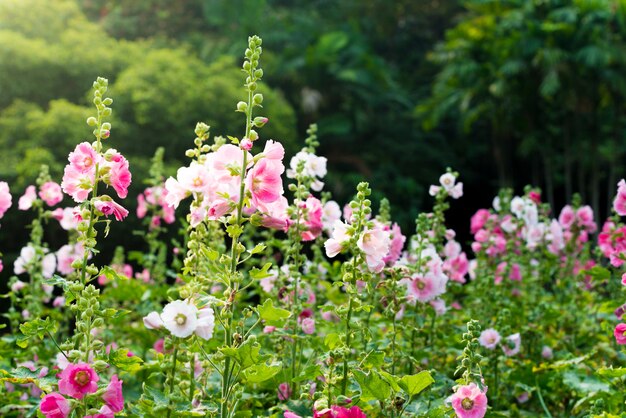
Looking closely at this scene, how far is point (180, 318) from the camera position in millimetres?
1743

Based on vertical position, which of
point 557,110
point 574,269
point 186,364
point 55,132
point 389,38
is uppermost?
point 389,38

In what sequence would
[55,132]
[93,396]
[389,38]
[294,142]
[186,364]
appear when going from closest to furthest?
[93,396], [186,364], [55,132], [294,142], [389,38]

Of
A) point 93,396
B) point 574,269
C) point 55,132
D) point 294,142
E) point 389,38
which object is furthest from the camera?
point 389,38

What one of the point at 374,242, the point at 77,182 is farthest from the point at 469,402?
the point at 77,182

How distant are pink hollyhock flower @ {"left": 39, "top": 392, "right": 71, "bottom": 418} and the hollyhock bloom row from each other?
9.8 inches

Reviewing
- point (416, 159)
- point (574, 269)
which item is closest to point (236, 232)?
point (574, 269)

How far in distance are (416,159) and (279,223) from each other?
15935 millimetres

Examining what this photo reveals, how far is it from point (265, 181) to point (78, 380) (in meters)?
0.55

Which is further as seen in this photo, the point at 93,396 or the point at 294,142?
the point at 294,142

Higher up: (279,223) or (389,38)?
(389,38)

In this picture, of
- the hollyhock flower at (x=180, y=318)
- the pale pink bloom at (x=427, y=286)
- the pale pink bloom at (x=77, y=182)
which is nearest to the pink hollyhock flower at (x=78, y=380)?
the hollyhock flower at (x=180, y=318)

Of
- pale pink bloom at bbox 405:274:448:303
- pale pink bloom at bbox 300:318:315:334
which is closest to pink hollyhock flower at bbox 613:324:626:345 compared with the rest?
pale pink bloom at bbox 405:274:448:303

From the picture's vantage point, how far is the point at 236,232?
1.79 metres

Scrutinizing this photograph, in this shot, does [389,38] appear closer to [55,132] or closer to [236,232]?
[55,132]
